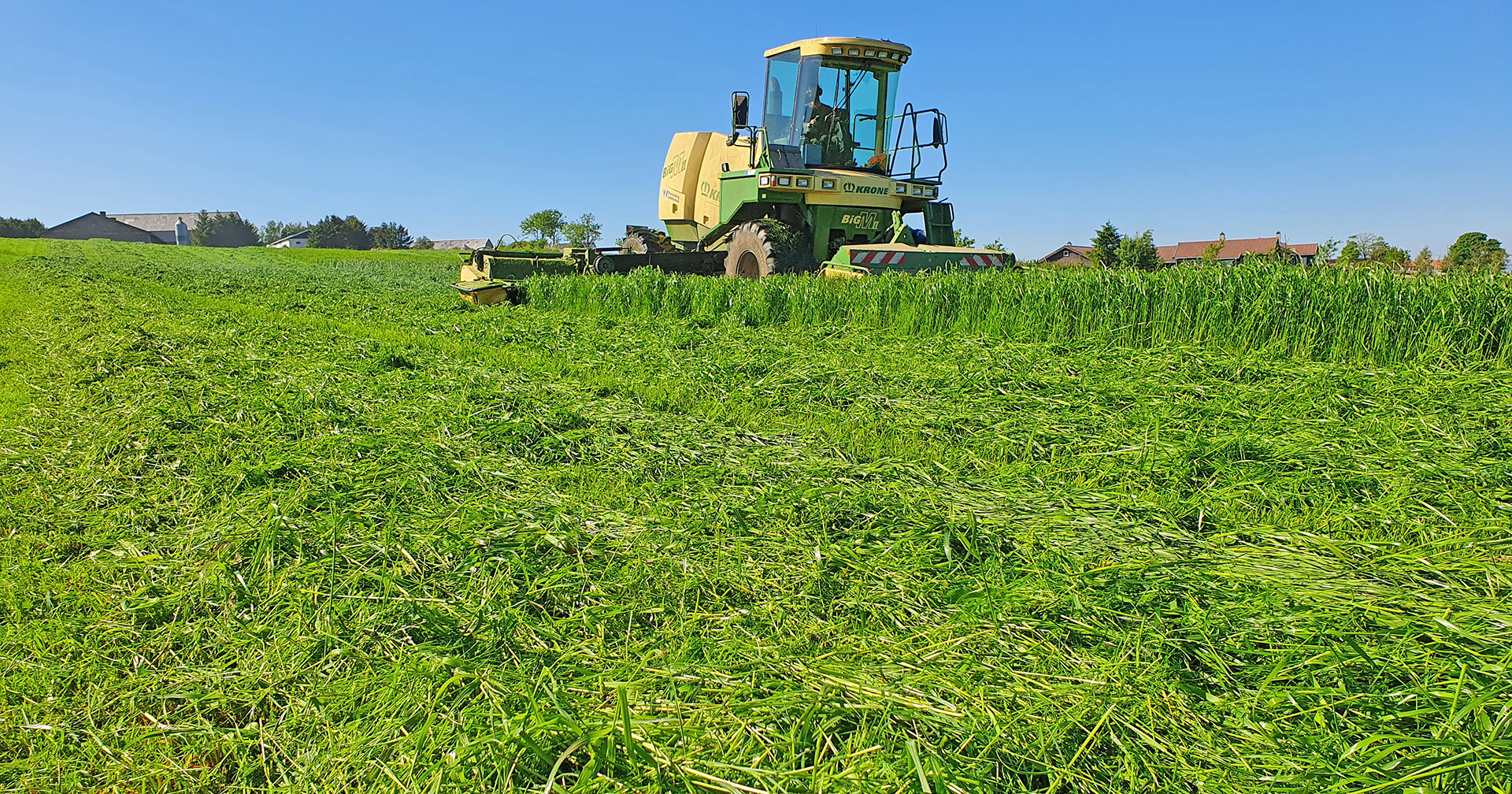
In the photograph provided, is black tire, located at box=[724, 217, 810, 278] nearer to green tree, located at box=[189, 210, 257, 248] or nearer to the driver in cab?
the driver in cab

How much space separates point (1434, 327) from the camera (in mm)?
6023

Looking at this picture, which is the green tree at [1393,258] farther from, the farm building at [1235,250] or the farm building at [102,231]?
the farm building at [102,231]

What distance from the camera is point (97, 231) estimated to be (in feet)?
306

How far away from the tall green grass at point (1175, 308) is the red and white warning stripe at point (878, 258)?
57 centimetres

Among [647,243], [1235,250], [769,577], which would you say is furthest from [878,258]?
→ [1235,250]

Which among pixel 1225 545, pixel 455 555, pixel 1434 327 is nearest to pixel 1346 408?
pixel 1434 327

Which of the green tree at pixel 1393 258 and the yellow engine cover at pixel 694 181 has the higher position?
the yellow engine cover at pixel 694 181

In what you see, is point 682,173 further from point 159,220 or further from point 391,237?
point 159,220

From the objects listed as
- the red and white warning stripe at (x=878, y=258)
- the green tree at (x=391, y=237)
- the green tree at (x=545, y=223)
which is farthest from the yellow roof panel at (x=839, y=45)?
the green tree at (x=391, y=237)

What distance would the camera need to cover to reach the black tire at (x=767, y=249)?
452 inches

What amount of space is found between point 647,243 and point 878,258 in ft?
22.6

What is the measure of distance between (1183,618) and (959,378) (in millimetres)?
3565

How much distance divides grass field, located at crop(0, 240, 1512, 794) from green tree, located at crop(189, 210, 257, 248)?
397ft

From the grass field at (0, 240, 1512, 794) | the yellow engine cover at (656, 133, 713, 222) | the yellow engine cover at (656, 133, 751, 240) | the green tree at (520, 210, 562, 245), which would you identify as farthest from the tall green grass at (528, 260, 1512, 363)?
the green tree at (520, 210, 562, 245)
